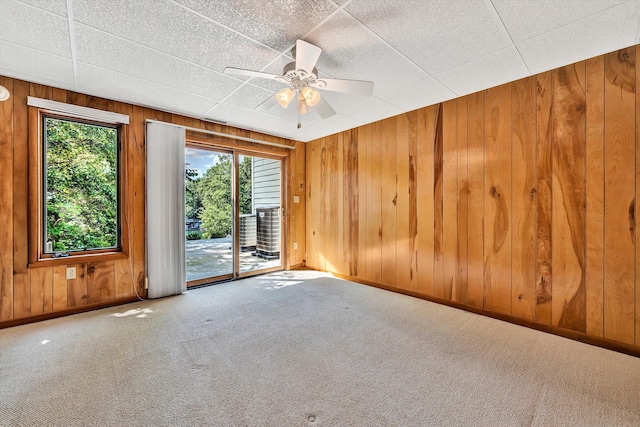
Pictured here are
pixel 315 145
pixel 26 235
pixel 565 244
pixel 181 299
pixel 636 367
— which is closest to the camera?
pixel 636 367

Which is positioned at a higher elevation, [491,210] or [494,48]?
[494,48]

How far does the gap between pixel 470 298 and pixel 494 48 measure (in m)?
2.52

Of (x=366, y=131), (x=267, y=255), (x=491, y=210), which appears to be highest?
(x=366, y=131)

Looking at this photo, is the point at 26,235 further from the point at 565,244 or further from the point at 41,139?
the point at 565,244

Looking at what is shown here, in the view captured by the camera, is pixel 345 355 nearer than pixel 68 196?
Yes

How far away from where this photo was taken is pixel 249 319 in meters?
2.83

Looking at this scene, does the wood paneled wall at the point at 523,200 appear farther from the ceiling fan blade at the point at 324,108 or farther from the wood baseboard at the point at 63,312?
the wood baseboard at the point at 63,312

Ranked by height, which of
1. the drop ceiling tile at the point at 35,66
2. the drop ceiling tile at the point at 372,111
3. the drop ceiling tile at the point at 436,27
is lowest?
the drop ceiling tile at the point at 436,27

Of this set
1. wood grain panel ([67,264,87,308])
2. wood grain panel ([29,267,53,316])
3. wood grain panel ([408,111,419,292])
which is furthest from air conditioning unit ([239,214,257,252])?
wood grain panel ([408,111,419,292])

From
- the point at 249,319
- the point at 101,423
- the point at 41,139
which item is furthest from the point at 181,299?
the point at 41,139

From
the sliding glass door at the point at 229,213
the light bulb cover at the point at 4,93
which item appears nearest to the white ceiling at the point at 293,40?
the light bulb cover at the point at 4,93

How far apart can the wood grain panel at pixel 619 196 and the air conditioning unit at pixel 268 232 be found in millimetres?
4325

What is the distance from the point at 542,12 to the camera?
1767 millimetres

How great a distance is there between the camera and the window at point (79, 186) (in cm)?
295
